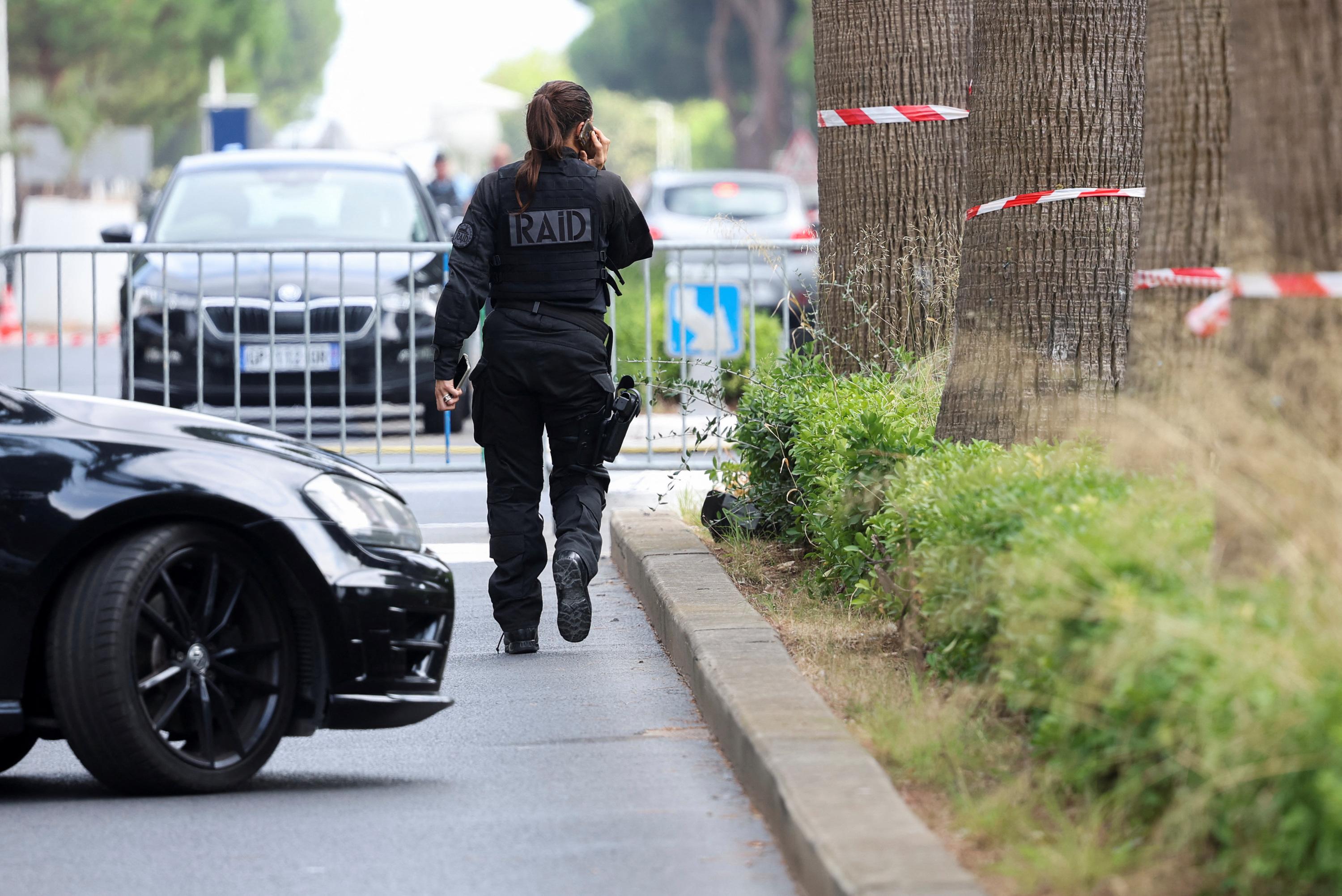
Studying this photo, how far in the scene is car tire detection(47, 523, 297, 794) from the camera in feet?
15.0

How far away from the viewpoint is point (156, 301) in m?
11.1

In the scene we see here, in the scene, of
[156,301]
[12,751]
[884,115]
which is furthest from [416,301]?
[12,751]

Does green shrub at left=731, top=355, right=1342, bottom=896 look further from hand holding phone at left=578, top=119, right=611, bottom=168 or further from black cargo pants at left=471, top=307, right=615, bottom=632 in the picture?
hand holding phone at left=578, top=119, right=611, bottom=168

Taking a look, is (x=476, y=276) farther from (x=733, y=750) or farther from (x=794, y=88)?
(x=794, y=88)

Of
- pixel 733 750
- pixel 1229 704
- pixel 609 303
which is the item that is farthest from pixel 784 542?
pixel 1229 704

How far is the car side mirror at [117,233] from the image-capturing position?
11367 mm

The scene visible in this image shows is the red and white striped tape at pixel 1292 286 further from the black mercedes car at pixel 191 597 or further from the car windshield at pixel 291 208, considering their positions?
the car windshield at pixel 291 208

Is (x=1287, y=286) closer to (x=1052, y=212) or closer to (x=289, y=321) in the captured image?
(x=1052, y=212)

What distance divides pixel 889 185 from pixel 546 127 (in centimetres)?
178

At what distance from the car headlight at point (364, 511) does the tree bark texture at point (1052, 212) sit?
1873 millimetres

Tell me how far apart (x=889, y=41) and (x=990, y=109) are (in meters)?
1.62

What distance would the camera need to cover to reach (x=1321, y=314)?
378 cm

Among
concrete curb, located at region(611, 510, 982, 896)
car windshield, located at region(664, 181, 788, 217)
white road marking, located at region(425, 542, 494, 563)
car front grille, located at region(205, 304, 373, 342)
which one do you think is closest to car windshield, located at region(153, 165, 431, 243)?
car front grille, located at region(205, 304, 373, 342)

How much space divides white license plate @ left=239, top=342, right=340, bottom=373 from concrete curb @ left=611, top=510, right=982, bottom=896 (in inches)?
Result: 149
